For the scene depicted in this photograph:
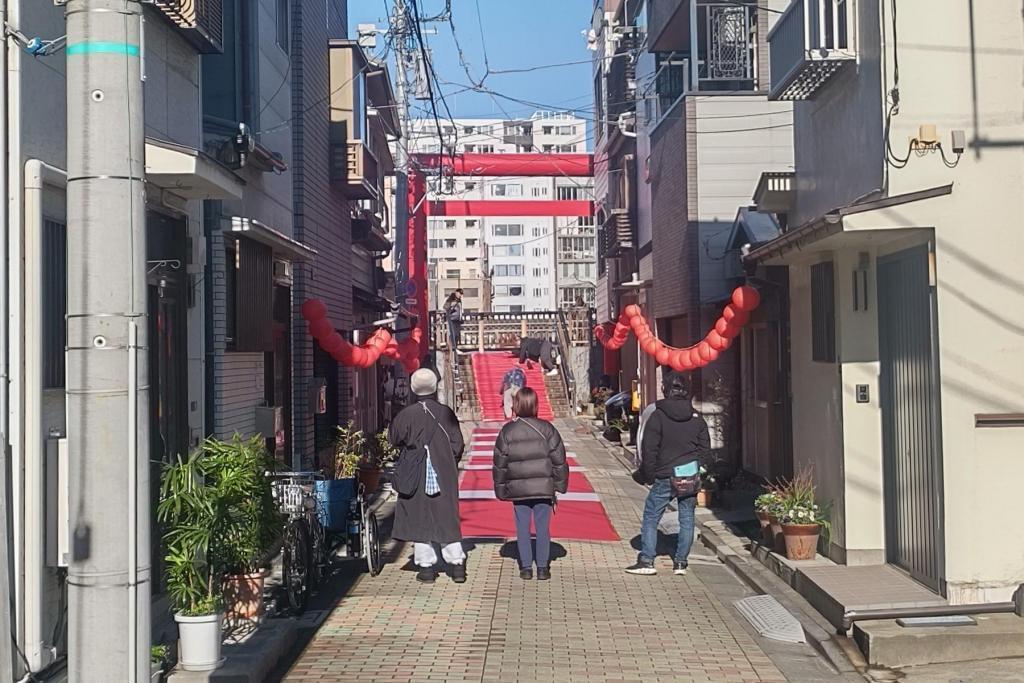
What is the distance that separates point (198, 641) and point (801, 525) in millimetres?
5906

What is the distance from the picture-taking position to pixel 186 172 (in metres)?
7.76

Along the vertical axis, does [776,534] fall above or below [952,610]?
above

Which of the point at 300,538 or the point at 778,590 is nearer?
the point at 300,538

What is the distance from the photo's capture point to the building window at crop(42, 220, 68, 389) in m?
6.78

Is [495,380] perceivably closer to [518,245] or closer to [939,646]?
[939,646]

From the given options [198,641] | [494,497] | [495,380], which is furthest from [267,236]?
[495,380]

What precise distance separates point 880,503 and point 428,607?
4115mm

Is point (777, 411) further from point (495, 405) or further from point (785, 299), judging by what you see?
point (495, 405)

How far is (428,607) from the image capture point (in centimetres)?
942

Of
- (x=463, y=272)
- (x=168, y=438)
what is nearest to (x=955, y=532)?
(x=168, y=438)

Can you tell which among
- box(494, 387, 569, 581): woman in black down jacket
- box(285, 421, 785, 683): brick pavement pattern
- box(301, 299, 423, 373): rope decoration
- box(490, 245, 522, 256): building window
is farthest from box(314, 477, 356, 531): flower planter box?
box(490, 245, 522, 256): building window

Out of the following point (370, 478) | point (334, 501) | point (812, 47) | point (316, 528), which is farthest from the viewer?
point (370, 478)

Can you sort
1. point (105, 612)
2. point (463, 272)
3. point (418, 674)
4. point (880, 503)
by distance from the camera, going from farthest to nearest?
point (463, 272) < point (880, 503) < point (418, 674) < point (105, 612)

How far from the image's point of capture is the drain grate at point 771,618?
8664 mm
